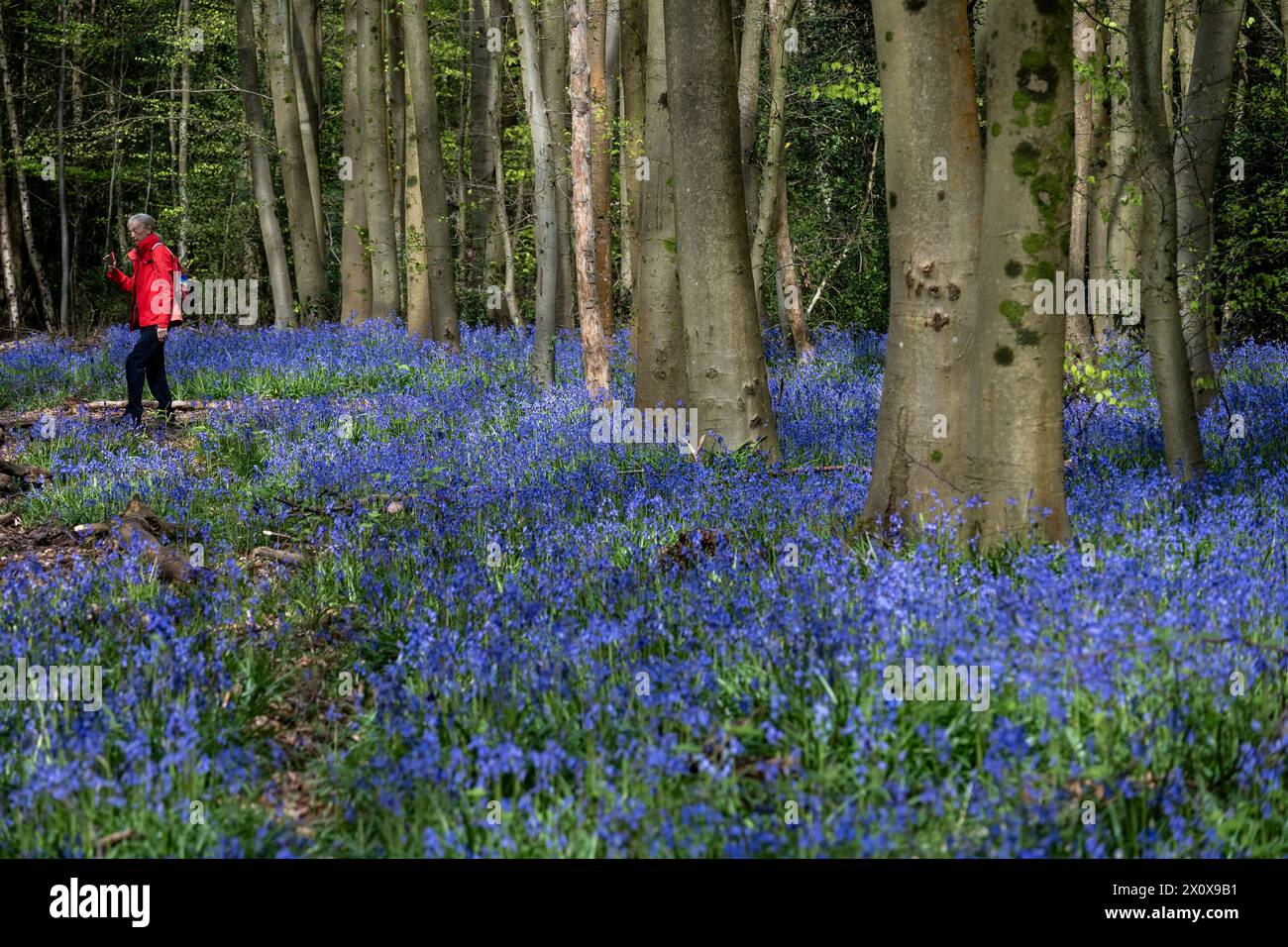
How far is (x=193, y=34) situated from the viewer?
2295 centimetres

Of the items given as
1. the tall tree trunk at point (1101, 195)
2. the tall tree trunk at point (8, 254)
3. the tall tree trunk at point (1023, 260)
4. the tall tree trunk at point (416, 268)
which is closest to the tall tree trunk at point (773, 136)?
the tall tree trunk at point (1101, 195)

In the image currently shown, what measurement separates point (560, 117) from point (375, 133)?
287cm

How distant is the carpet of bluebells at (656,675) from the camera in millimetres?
3324

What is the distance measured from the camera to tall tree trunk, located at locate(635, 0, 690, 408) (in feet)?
33.1

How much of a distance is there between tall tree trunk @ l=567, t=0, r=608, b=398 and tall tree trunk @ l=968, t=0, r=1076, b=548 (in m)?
6.68

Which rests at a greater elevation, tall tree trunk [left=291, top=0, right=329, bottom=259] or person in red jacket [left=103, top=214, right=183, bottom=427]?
tall tree trunk [left=291, top=0, right=329, bottom=259]

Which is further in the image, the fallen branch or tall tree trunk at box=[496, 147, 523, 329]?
tall tree trunk at box=[496, 147, 523, 329]

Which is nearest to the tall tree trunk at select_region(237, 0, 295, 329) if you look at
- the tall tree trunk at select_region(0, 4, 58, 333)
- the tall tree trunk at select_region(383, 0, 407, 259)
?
the tall tree trunk at select_region(383, 0, 407, 259)

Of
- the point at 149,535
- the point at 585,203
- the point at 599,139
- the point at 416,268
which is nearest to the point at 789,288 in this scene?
the point at 599,139

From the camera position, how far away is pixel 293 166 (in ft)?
64.5

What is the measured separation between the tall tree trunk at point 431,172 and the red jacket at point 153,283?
512 centimetres

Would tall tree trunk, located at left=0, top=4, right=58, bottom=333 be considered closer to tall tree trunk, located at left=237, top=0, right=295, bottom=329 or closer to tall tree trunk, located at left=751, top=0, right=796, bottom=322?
tall tree trunk, located at left=237, top=0, right=295, bottom=329

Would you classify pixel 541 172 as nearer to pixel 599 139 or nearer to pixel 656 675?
pixel 599 139
